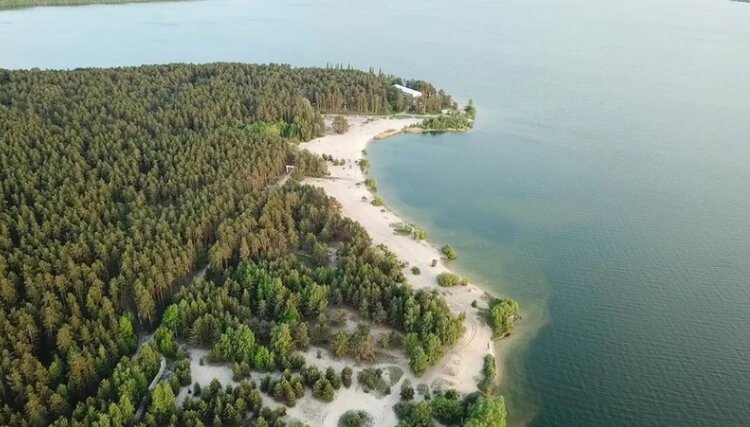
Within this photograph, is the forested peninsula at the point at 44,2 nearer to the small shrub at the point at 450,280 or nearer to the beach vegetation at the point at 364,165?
the beach vegetation at the point at 364,165

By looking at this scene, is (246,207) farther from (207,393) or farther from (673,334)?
(673,334)

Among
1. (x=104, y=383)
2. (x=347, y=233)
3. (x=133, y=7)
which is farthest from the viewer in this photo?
(x=133, y=7)

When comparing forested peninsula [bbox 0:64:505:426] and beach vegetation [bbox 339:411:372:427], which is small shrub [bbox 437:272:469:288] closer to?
forested peninsula [bbox 0:64:505:426]

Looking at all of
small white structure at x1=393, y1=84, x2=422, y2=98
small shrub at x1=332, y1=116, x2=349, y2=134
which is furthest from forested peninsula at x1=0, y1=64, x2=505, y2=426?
small white structure at x1=393, y1=84, x2=422, y2=98

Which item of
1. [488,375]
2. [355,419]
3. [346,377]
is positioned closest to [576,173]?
[488,375]

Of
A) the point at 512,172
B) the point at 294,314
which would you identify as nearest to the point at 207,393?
the point at 294,314
